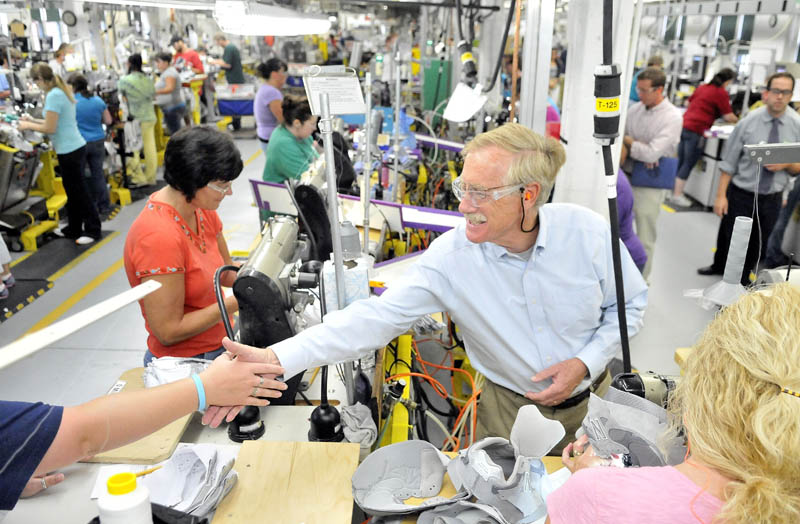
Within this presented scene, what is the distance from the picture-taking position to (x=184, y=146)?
2.08 metres

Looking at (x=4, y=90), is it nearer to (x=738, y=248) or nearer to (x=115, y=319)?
A: (x=115, y=319)

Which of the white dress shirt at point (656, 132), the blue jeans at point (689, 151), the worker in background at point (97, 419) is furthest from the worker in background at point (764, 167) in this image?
the worker in background at point (97, 419)

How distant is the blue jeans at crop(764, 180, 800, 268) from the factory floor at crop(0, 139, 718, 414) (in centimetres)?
56

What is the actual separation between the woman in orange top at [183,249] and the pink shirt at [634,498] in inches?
54.9

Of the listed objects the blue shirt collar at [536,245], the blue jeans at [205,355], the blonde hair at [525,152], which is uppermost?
the blonde hair at [525,152]

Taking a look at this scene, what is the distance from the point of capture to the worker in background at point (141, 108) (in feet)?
23.0

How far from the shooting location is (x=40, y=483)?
1429mm

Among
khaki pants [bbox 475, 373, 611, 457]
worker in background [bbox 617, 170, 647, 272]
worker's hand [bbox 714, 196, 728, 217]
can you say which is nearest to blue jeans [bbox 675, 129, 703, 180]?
worker's hand [bbox 714, 196, 728, 217]

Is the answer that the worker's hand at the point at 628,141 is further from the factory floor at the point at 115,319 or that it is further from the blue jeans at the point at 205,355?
the blue jeans at the point at 205,355

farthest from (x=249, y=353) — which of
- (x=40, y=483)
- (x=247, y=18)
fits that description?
(x=247, y=18)

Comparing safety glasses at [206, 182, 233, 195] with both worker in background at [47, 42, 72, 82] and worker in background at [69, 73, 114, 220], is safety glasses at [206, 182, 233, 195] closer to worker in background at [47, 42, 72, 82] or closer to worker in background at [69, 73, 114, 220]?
worker in background at [69, 73, 114, 220]

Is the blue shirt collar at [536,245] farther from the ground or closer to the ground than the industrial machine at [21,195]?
farther from the ground

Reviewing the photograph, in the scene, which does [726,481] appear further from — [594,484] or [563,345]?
[563,345]

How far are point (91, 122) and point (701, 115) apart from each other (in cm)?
636
